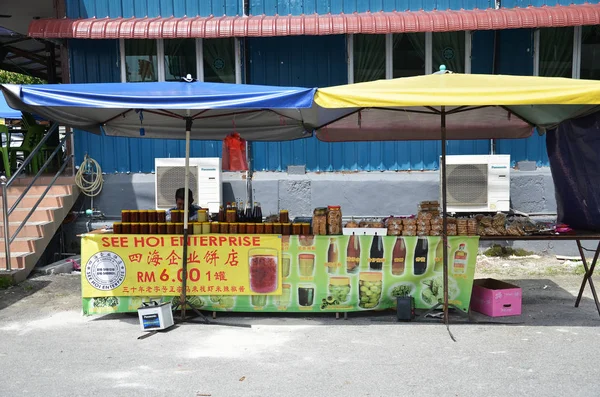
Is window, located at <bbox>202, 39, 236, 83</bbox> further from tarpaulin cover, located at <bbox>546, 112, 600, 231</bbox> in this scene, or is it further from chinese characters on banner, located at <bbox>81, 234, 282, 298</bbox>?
tarpaulin cover, located at <bbox>546, 112, 600, 231</bbox>

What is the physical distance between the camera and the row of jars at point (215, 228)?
6.32 m

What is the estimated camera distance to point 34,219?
9.17 meters

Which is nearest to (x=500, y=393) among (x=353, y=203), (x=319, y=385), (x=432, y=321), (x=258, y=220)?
(x=319, y=385)

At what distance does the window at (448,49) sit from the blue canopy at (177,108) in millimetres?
3841

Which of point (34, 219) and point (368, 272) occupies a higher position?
point (34, 219)

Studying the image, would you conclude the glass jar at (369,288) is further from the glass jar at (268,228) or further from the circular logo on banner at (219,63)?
the circular logo on banner at (219,63)

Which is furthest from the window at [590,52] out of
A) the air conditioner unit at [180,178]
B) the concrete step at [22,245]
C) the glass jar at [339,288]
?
the concrete step at [22,245]

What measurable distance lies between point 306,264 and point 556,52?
6867 millimetres

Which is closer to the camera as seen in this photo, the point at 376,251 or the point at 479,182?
the point at 376,251

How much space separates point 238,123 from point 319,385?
→ 3864mm

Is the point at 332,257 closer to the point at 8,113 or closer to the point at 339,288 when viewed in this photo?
the point at 339,288

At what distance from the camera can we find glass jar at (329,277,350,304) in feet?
20.6

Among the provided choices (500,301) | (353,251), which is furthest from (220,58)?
(500,301)

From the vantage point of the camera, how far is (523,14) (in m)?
9.01
